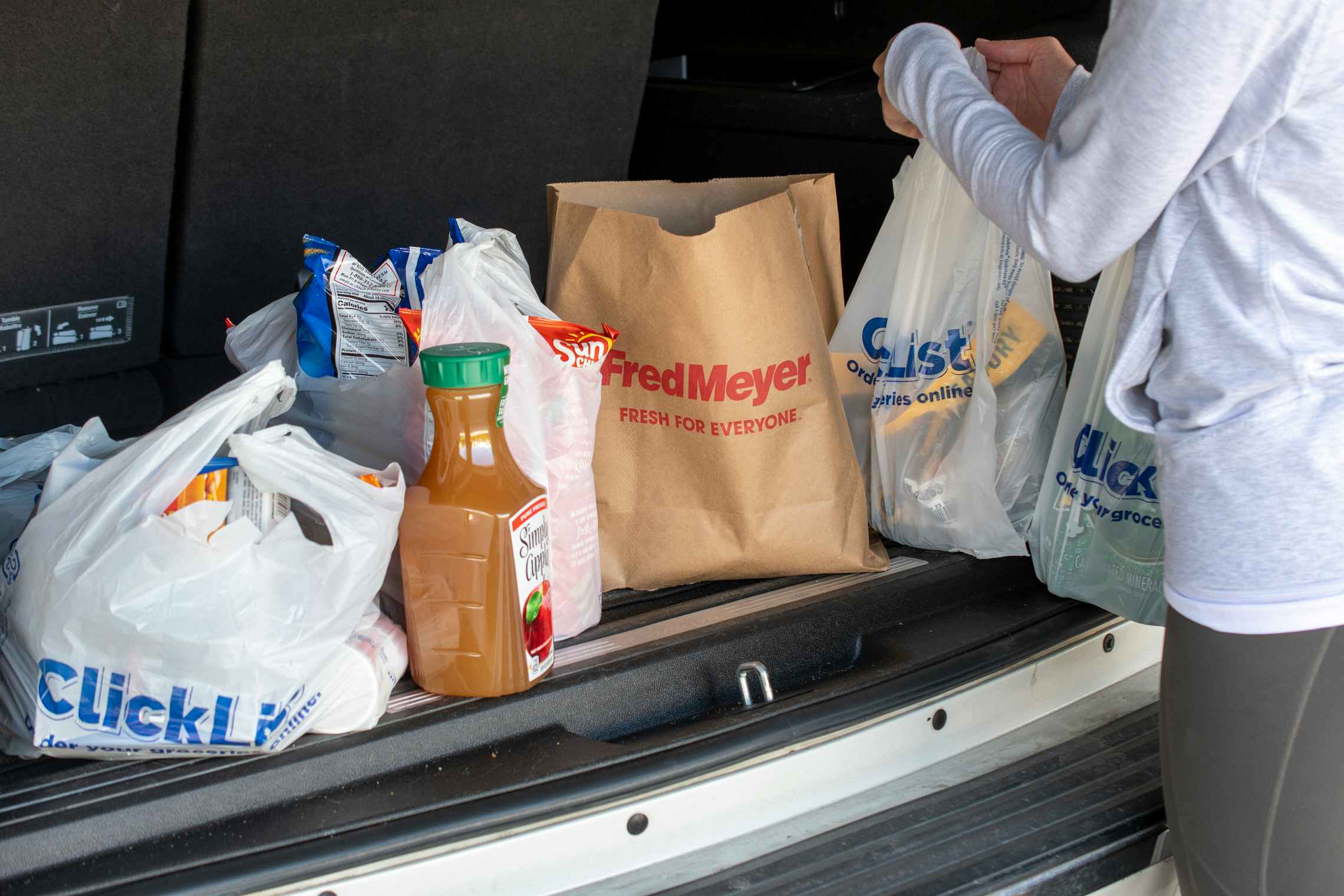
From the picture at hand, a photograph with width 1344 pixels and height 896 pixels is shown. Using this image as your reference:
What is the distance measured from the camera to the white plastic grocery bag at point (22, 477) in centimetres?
111

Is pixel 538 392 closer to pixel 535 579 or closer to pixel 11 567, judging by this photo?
pixel 535 579

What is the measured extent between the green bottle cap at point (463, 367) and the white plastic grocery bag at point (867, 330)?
45 centimetres

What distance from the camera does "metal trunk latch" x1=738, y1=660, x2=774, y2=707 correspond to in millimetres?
1104

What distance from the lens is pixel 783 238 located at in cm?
118

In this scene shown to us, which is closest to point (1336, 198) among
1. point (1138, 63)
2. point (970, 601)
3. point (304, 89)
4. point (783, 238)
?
point (1138, 63)

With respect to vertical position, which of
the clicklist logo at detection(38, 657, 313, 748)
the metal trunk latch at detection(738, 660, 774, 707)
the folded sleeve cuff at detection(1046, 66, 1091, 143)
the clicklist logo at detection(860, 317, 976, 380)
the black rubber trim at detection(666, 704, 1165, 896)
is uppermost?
the folded sleeve cuff at detection(1046, 66, 1091, 143)

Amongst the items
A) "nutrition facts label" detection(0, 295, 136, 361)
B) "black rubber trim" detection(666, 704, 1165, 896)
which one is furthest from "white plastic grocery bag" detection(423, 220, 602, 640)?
"nutrition facts label" detection(0, 295, 136, 361)

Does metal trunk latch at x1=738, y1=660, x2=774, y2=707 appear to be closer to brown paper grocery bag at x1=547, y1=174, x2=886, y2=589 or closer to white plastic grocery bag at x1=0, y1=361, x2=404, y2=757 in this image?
brown paper grocery bag at x1=547, y1=174, x2=886, y2=589

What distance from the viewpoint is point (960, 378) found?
4.27 ft

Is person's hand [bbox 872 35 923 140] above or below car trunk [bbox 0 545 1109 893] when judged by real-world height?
above

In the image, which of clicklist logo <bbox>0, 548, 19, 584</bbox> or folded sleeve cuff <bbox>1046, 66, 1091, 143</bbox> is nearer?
clicklist logo <bbox>0, 548, 19, 584</bbox>

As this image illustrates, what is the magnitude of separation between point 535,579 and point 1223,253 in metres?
0.57

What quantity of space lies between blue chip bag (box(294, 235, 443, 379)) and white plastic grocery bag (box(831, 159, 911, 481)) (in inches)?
18.6

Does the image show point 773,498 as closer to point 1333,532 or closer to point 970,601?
point 970,601
